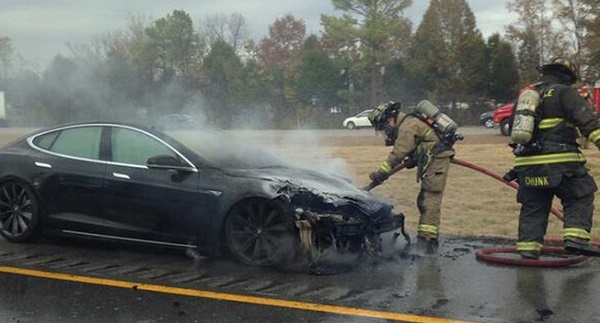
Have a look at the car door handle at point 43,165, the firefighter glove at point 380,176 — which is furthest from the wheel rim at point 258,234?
the car door handle at point 43,165

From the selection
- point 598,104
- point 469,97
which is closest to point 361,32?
point 469,97

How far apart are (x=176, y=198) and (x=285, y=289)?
4.62 ft

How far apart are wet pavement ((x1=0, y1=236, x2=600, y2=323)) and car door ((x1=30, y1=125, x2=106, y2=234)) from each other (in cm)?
33

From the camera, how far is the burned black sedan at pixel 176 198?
5.72m

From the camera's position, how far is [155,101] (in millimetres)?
10047

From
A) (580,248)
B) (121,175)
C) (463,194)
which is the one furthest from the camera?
(463,194)

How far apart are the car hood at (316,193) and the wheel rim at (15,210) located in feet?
7.09

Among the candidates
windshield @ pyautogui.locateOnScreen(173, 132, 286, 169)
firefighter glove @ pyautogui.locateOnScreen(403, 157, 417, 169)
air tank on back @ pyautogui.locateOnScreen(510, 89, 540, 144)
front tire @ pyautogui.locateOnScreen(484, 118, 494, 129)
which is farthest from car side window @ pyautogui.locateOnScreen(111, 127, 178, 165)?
front tire @ pyautogui.locateOnScreen(484, 118, 494, 129)

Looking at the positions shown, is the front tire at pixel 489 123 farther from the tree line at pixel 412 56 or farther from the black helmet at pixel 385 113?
the black helmet at pixel 385 113

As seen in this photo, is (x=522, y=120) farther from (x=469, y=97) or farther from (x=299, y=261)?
(x=469, y=97)

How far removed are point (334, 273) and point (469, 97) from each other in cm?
3911

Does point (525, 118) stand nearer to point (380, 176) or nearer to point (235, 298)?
point (380, 176)

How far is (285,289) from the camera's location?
17.0ft

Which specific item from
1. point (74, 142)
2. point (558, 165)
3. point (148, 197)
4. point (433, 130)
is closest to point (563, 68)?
point (558, 165)
